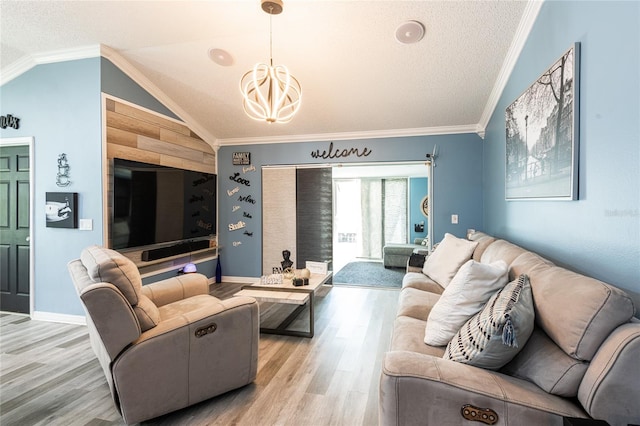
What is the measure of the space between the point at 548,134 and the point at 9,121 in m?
5.24

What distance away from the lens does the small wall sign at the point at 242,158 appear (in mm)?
5188

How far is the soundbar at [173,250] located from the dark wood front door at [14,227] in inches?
52.3

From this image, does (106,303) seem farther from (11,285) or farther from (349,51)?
(11,285)

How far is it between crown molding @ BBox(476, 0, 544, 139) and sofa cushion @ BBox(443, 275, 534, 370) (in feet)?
6.72

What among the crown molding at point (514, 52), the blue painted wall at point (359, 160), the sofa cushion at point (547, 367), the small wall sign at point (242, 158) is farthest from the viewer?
the small wall sign at point (242, 158)

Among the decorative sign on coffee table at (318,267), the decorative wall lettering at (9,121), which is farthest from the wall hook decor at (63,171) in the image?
the decorative sign on coffee table at (318,267)

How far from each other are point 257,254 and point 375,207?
4211mm

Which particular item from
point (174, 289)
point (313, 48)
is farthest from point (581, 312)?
point (313, 48)

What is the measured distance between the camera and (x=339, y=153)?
4.88 metres

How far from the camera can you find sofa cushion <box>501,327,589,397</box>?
1082 millimetres

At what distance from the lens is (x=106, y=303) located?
1.57 meters

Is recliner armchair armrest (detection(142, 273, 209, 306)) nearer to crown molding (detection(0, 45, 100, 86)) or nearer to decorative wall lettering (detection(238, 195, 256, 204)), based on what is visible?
decorative wall lettering (detection(238, 195, 256, 204))

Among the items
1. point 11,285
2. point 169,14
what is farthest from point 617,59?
point 11,285

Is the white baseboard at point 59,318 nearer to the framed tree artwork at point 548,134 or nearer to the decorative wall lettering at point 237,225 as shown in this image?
the decorative wall lettering at point 237,225
